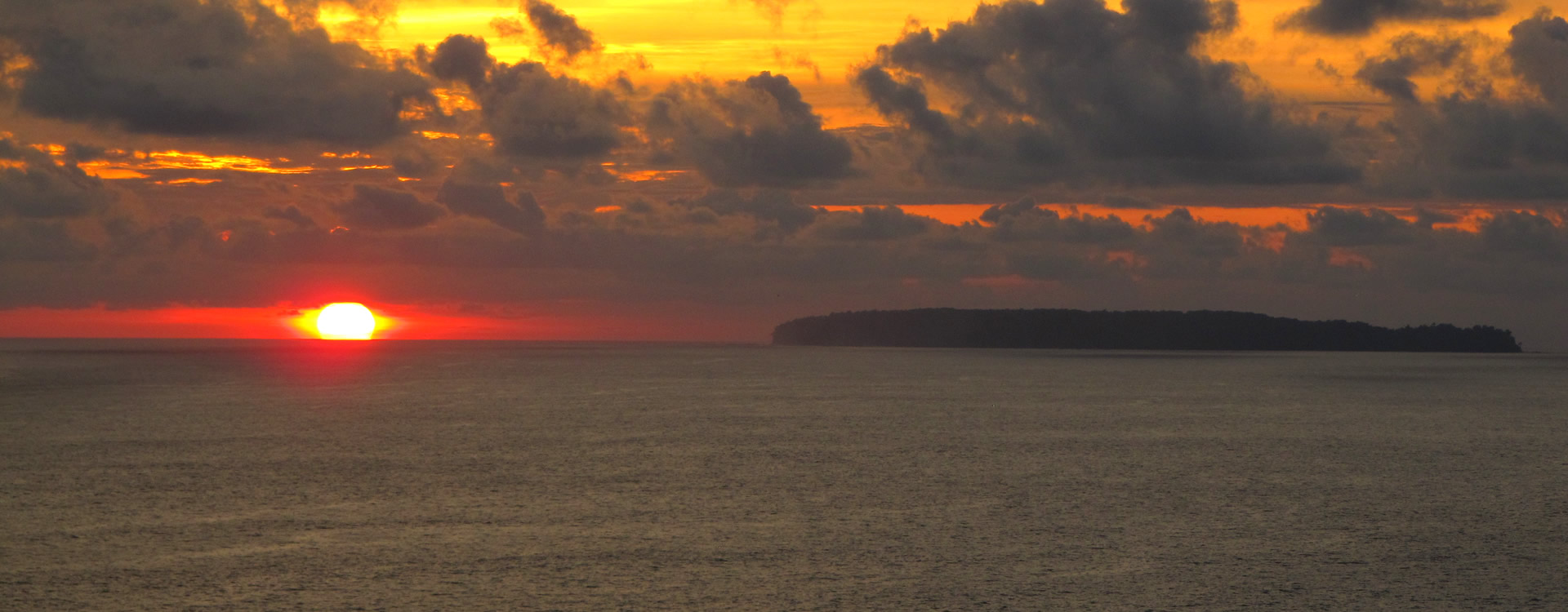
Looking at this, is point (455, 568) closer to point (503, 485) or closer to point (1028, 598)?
point (1028, 598)

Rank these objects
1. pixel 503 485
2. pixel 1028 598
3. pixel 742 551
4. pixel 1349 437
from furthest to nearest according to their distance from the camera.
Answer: pixel 1349 437
pixel 503 485
pixel 742 551
pixel 1028 598

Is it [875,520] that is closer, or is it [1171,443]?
[875,520]

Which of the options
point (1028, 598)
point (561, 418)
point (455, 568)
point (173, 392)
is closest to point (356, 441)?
point (561, 418)

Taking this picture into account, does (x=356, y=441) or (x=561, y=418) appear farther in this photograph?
(x=561, y=418)

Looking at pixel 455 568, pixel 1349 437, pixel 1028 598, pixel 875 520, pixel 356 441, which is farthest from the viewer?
pixel 1349 437

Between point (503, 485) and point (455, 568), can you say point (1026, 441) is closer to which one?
point (503, 485)

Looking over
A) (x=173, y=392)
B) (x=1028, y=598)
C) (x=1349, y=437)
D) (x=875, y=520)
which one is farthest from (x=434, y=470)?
(x=173, y=392)
